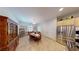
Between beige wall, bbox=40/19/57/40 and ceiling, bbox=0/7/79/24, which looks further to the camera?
beige wall, bbox=40/19/57/40

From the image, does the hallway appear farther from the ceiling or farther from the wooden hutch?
the ceiling

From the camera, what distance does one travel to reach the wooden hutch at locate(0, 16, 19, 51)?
2455 millimetres

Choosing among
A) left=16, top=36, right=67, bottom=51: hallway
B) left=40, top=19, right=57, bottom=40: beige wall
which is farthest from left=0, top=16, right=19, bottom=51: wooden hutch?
left=40, top=19, right=57, bottom=40: beige wall

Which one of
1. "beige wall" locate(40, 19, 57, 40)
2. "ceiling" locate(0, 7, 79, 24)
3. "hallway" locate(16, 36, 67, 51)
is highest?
"ceiling" locate(0, 7, 79, 24)

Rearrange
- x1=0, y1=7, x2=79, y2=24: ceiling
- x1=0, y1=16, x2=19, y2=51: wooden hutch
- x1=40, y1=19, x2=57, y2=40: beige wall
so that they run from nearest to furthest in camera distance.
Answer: x1=0, y1=16, x2=19, y2=51: wooden hutch, x1=0, y1=7, x2=79, y2=24: ceiling, x1=40, y1=19, x2=57, y2=40: beige wall

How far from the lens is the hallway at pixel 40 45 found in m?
2.62

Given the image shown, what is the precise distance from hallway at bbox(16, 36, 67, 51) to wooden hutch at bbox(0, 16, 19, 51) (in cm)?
15

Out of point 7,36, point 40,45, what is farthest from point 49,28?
point 7,36

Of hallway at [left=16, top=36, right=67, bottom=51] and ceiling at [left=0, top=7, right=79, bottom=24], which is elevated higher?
ceiling at [left=0, top=7, right=79, bottom=24]

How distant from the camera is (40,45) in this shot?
8.74 ft

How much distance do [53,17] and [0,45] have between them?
1.44 m

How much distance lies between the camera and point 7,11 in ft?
8.32

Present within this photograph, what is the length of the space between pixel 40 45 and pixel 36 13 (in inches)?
31.4

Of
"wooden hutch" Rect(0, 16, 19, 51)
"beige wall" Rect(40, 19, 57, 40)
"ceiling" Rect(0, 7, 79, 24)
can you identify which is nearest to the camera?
"wooden hutch" Rect(0, 16, 19, 51)
